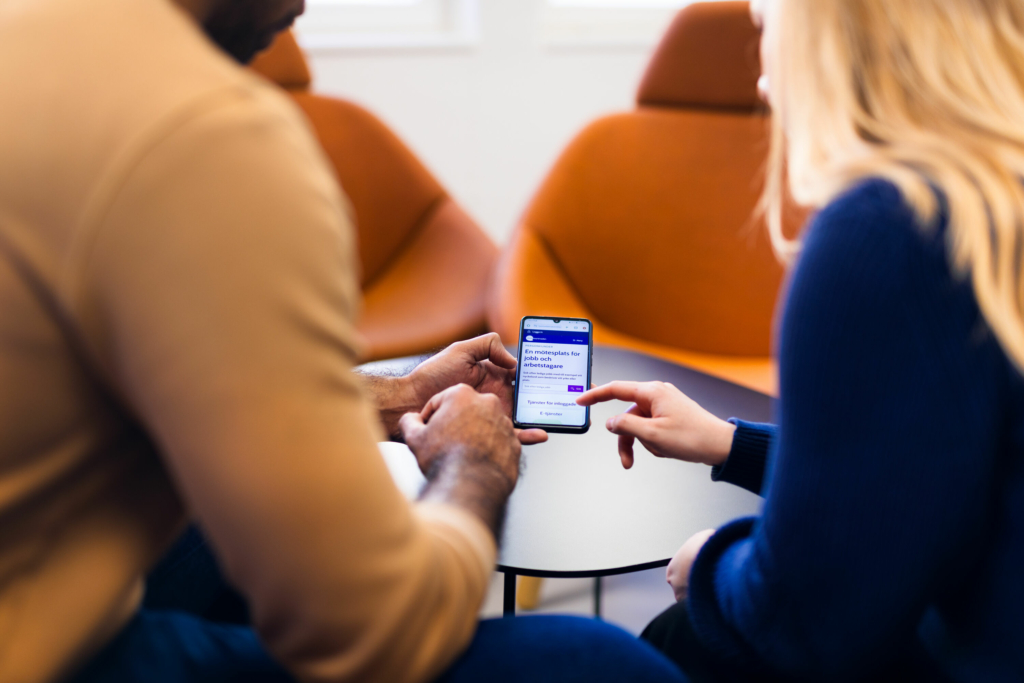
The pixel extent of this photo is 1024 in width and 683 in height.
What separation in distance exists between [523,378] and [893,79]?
57cm

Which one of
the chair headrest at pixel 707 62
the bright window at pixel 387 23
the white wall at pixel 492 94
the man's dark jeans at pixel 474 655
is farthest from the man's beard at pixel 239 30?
the bright window at pixel 387 23

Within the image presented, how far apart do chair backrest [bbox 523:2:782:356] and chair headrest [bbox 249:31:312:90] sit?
0.68 m

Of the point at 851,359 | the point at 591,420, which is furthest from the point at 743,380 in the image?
the point at 851,359

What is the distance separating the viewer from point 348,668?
473mm

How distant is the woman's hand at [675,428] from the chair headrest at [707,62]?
1216mm

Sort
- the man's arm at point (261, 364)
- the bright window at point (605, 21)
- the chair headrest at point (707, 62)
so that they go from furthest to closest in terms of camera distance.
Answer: the bright window at point (605, 21) → the chair headrest at point (707, 62) → the man's arm at point (261, 364)

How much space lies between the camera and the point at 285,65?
2035mm

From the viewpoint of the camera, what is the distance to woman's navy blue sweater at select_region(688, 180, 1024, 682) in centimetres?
56

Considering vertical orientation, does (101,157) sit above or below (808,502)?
above

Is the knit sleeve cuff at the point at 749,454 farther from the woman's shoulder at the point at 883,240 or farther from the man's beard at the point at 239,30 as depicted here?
the man's beard at the point at 239,30

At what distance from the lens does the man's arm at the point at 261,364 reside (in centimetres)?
41

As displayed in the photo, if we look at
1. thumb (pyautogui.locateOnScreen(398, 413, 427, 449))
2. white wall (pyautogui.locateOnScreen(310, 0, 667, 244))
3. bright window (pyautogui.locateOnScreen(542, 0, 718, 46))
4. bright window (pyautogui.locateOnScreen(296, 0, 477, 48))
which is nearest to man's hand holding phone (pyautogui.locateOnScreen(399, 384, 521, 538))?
thumb (pyautogui.locateOnScreen(398, 413, 427, 449))

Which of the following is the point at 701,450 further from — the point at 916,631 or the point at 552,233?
the point at 552,233

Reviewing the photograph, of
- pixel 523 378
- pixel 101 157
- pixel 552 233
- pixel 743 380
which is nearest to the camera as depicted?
pixel 101 157
